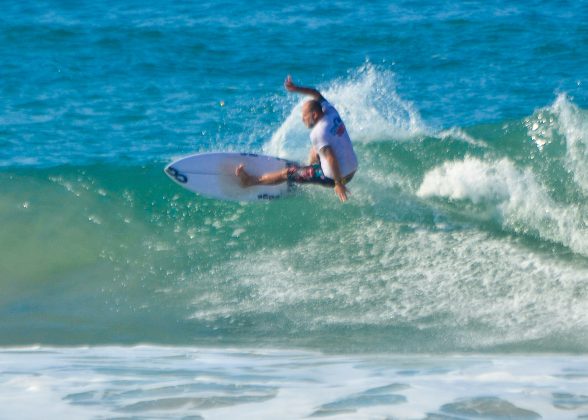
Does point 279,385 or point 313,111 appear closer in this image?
point 279,385

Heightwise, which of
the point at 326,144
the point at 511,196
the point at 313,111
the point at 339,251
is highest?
the point at 313,111

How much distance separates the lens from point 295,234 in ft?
34.1

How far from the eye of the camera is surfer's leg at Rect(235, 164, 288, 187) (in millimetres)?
10383

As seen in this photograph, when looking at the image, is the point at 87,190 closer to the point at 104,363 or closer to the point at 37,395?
the point at 104,363

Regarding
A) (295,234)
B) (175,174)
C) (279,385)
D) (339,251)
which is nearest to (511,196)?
(339,251)

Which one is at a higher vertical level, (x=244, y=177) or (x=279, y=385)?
(x=244, y=177)

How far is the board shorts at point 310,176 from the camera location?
10.0m

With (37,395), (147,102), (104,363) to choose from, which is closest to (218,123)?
(147,102)

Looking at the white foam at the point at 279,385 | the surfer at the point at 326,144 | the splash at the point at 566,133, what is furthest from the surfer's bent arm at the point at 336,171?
the splash at the point at 566,133

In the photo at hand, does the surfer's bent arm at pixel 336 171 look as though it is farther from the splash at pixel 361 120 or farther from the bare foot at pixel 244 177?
the splash at pixel 361 120

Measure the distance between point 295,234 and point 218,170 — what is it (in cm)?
101

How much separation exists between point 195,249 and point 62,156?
366cm

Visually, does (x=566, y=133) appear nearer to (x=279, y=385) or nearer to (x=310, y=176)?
(x=310, y=176)

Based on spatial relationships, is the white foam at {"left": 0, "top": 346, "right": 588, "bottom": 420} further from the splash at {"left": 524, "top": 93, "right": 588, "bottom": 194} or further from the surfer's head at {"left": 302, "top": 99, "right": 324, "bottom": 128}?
the splash at {"left": 524, "top": 93, "right": 588, "bottom": 194}
